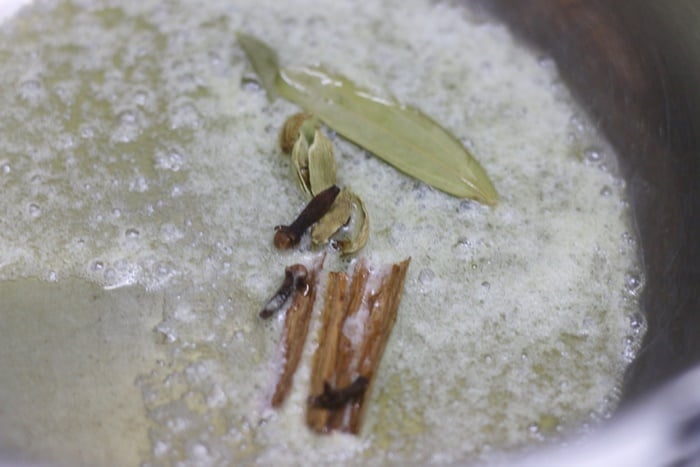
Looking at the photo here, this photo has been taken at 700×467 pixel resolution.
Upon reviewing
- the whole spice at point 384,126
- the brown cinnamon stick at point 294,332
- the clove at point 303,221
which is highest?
the whole spice at point 384,126

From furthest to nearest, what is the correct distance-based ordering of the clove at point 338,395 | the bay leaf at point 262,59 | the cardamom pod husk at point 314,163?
1. the bay leaf at point 262,59
2. the cardamom pod husk at point 314,163
3. the clove at point 338,395

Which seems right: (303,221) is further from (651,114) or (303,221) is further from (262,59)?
(651,114)

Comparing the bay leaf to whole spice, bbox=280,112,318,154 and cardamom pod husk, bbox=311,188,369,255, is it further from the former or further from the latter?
cardamom pod husk, bbox=311,188,369,255

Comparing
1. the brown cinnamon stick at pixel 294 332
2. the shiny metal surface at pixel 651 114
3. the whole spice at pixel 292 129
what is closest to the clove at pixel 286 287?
the brown cinnamon stick at pixel 294 332

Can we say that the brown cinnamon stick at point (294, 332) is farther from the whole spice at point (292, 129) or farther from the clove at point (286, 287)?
the whole spice at point (292, 129)

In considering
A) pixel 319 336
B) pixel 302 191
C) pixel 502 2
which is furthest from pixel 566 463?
pixel 502 2

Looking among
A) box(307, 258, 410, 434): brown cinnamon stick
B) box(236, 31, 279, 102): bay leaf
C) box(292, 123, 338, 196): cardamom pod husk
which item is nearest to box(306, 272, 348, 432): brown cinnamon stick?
box(307, 258, 410, 434): brown cinnamon stick
